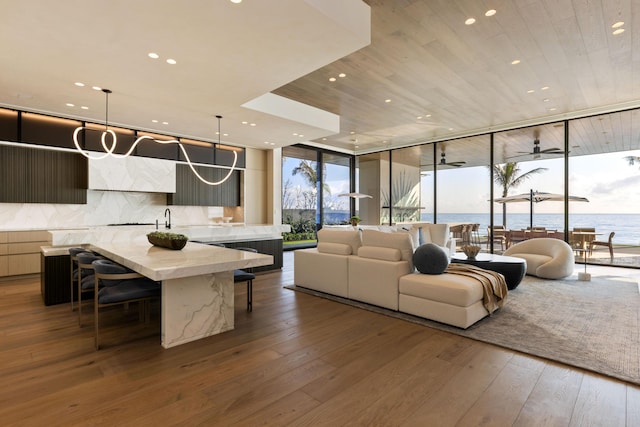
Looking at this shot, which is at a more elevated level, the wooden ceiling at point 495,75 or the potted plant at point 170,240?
the wooden ceiling at point 495,75

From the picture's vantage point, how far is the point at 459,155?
9.55 m

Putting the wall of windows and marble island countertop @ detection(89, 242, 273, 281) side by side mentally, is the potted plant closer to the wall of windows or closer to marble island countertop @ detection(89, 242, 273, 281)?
marble island countertop @ detection(89, 242, 273, 281)

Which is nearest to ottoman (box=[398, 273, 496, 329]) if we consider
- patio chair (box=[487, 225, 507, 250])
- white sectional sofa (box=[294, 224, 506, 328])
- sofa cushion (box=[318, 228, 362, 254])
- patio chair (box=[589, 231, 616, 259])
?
white sectional sofa (box=[294, 224, 506, 328])

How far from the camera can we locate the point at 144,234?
535 cm

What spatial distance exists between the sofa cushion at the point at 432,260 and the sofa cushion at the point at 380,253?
278 mm

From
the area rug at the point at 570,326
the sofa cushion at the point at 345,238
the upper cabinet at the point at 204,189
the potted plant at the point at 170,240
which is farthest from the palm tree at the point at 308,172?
the potted plant at the point at 170,240

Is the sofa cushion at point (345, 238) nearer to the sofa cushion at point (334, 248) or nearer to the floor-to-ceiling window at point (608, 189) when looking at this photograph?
the sofa cushion at point (334, 248)

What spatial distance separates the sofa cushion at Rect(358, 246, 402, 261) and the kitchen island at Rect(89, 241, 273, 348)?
1.59 meters

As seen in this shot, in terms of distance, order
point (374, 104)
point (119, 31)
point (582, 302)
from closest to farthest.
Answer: point (119, 31) < point (582, 302) < point (374, 104)

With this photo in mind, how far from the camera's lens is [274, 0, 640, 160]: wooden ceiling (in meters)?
3.51

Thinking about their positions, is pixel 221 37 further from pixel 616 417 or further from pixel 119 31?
pixel 616 417

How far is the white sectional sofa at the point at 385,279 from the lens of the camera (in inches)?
130

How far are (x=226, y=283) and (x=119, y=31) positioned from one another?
2534mm

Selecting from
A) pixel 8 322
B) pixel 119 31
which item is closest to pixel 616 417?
pixel 119 31
